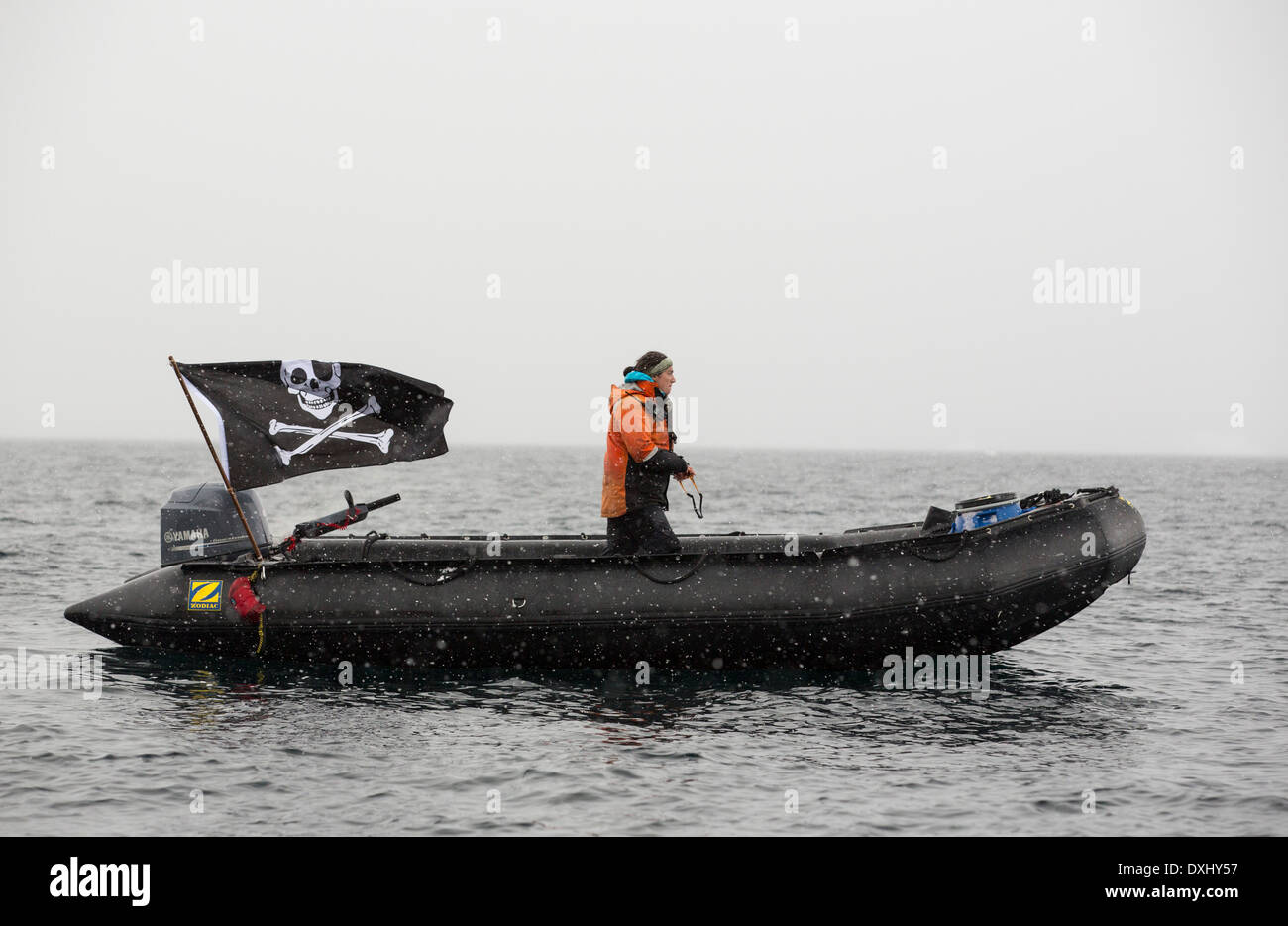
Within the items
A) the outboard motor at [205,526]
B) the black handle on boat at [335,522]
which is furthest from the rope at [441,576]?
the outboard motor at [205,526]

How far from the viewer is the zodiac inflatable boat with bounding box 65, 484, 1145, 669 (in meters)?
9.82

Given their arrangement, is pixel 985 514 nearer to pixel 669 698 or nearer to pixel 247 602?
pixel 669 698

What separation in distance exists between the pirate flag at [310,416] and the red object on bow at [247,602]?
92cm

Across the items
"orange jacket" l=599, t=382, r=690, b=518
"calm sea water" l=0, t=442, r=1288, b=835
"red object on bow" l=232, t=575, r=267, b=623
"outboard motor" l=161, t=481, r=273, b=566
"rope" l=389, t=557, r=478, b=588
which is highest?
"orange jacket" l=599, t=382, r=690, b=518

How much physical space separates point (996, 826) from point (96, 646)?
28.6 ft

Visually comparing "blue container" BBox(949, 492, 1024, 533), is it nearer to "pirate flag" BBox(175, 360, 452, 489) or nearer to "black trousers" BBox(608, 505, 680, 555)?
"black trousers" BBox(608, 505, 680, 555)

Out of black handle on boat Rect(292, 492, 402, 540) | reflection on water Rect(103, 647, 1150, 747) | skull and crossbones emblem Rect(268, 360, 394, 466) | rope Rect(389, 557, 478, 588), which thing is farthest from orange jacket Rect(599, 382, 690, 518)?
black handle on boat Rect(292, 492, 402, 540)

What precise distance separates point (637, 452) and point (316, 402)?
2.87 meters

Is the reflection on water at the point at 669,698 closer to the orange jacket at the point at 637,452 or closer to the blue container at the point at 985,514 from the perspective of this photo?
the blue container at the point at 985,514

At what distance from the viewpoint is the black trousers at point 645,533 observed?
10.1m

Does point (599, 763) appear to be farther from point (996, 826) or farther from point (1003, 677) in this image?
point (1003, 677)

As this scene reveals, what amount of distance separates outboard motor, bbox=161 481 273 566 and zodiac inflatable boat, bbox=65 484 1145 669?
49cm

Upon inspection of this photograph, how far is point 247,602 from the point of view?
33.4ft

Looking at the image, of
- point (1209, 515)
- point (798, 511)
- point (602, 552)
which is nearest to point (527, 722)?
point (602, 552)
